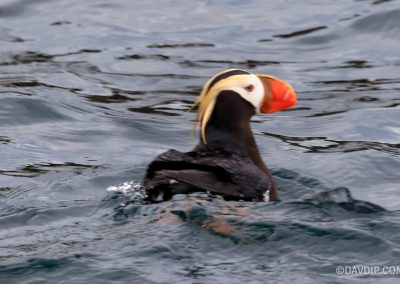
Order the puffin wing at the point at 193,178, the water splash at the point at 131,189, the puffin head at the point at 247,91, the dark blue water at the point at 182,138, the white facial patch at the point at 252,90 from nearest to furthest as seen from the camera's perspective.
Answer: the dark blue water at the point at 182,138 < the puffin wing at the point at 193,178 < the water splash at the point at 131,189 < the puffin head at the point at 247,91 < the white facial patch at the point at 252,90

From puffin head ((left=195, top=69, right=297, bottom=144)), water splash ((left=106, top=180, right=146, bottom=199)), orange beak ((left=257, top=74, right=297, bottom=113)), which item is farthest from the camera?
orange beak ((left=257, top=74, right=297, bottom=113))

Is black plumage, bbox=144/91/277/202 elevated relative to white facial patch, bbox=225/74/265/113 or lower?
lower

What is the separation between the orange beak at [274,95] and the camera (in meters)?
6.49

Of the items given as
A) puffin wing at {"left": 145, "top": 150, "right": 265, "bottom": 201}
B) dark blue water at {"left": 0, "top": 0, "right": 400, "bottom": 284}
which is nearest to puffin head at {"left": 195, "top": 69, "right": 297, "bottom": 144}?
puffin wing at {"left": 145, "top": 150, "right": 265, "bottom": 201}

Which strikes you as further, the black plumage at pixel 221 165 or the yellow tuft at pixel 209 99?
the yellow tuft at pixel 209 99

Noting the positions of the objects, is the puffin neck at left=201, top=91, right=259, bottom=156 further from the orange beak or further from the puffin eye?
the orange beak

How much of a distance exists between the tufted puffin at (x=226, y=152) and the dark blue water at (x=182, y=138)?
0.32 feet

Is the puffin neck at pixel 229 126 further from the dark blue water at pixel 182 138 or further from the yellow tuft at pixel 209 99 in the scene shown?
the dark blue water at pixel 182 138

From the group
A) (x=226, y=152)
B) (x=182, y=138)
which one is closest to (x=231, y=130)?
(x=226, y=152)

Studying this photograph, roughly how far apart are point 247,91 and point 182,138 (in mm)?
1984

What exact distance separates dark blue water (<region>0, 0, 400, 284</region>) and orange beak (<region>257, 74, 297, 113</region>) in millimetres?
595

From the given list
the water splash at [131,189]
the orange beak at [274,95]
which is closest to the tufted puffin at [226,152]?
the orange beak at [274,95]

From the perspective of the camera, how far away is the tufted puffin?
18.5 feet

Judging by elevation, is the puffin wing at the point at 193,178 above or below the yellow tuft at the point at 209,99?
below
